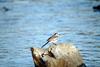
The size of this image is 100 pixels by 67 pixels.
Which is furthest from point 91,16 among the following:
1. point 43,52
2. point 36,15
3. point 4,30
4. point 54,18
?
point 43,52

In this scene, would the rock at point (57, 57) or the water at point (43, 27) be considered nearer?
the rock at point (57, 57)

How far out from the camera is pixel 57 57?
465 inches

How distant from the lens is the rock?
461 inches

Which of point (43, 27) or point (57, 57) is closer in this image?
point (57, 57)

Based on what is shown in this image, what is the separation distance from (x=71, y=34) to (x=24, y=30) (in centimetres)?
369

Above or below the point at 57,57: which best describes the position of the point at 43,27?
above

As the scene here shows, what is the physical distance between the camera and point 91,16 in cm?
2747

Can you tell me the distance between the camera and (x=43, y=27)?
2441cm

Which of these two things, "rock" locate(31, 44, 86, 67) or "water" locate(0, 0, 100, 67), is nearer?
"rock" locate(31, 44, 86, 67)

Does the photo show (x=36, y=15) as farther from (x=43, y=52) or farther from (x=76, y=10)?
(x=43, y=52)

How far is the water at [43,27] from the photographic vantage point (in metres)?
17.0

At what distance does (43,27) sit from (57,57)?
12.7m

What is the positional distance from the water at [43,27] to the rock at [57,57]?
3.19m

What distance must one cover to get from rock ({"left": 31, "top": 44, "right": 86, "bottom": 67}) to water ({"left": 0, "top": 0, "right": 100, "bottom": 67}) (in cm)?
319
